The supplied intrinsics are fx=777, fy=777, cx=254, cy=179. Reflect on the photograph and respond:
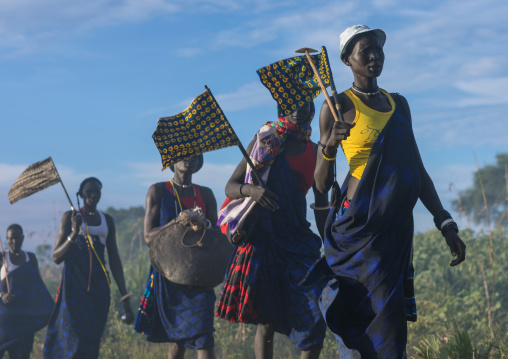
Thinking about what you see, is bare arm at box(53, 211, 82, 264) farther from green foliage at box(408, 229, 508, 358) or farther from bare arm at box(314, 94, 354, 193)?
bare arm at box(314, 94, 354, 193)

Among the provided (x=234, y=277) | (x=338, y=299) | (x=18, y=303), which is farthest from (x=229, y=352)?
(x=338, y=299)

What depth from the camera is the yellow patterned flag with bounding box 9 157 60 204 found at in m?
9.70

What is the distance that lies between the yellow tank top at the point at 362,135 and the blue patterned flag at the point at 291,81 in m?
0.86

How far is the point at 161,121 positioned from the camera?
267 inches

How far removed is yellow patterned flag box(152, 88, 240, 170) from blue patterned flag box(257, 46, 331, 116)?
40.8 inches

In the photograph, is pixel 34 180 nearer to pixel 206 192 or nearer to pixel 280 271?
pixel 206 192

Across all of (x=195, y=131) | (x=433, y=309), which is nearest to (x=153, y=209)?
(x=195, y=131)

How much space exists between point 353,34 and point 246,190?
1.93 metres

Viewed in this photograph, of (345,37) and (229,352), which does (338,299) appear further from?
(229,352)

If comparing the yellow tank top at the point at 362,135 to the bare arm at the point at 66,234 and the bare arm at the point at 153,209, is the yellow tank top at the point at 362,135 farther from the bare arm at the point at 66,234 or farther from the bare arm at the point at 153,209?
the bare arm at the point at 66,234

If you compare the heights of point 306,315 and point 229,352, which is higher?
point 306,315

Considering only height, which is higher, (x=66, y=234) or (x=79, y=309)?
(x=66, y=234)

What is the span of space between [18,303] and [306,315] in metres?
6.52

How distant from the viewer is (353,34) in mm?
4734
